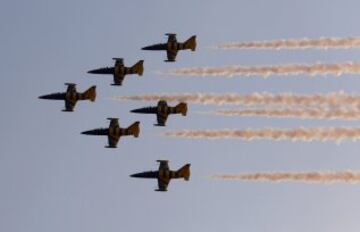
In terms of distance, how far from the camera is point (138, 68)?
13950 cm

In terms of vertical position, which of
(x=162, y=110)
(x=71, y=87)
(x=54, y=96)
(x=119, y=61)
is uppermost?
(x=119, y=61)

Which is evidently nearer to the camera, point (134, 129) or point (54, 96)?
point (134, 129)

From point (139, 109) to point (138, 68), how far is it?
6.58 meters

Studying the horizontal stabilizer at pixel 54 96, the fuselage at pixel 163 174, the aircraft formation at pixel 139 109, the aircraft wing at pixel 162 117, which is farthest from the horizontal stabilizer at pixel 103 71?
the fuselage at pixel 163 174

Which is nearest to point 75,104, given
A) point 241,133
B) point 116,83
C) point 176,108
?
point 116,83

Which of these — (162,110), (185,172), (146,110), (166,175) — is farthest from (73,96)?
(185,172)

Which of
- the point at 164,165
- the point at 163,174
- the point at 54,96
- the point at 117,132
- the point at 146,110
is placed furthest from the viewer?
the point at 54,96

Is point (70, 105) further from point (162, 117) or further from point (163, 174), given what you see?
point (163, 174)

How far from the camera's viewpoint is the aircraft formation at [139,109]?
13588 cm

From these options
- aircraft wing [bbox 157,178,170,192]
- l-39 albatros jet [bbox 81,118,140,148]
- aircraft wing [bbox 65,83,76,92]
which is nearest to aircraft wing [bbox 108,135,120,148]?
l-39 albatros jet [bbox 81,118,140,148]

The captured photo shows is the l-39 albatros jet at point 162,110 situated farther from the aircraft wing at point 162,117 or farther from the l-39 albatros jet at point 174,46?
the l-39 albatros jet at point 174,46

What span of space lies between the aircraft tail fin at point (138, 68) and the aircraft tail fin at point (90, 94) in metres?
6.79

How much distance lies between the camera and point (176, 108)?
135 meters

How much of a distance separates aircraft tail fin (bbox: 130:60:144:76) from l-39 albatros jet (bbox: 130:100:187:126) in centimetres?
601
